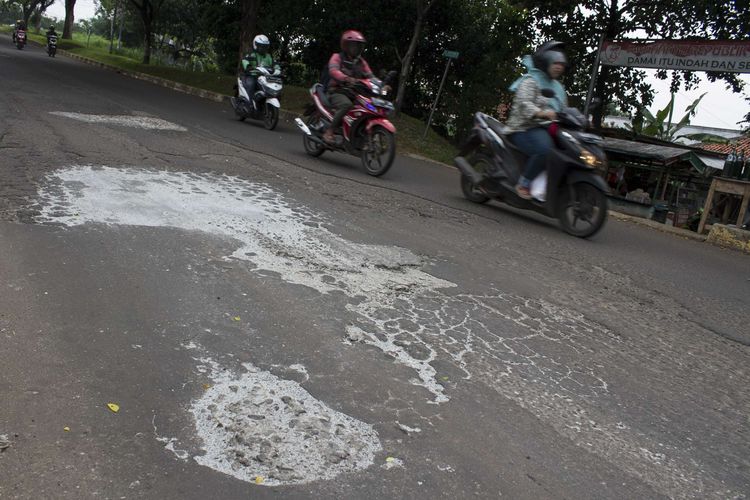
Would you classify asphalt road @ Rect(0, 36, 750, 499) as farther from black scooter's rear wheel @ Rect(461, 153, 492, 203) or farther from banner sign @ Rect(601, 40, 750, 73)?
banner sign @ Rect(601, 40, 750, 73)

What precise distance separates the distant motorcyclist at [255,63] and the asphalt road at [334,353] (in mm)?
7458

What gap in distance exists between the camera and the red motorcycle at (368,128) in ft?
29.9

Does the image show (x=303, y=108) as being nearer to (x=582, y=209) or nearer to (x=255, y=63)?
(x=255, y=63)

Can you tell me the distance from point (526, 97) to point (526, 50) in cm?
1455

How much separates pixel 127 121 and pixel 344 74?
367cm

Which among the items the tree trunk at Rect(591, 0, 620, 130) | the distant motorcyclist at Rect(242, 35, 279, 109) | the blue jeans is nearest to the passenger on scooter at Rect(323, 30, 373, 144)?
the blue jeans

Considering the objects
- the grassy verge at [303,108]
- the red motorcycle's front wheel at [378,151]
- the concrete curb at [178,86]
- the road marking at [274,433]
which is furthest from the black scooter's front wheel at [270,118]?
the road marking at [274,433]

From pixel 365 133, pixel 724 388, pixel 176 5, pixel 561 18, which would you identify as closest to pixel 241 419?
pixel 724 388

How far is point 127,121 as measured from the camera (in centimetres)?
1052

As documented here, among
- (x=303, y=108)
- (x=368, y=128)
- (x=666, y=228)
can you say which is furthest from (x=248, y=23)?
(x=666, y=228)

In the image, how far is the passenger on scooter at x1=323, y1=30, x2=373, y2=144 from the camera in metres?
9.51

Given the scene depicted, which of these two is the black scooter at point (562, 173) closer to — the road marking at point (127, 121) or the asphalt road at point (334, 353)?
the asphalt road at point (334, 353)

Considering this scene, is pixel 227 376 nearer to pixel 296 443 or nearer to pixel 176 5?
pixel 296 443

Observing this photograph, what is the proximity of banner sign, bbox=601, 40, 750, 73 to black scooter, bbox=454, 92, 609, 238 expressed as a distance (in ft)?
18.4
